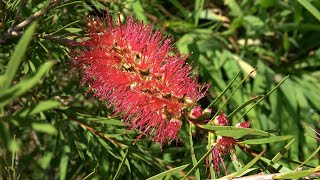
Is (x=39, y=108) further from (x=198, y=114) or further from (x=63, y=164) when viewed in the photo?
(x=63, y=164)

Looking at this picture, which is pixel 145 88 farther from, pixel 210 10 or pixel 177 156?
pixel 210 10

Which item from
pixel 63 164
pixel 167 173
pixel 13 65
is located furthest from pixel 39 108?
pixel 63 164

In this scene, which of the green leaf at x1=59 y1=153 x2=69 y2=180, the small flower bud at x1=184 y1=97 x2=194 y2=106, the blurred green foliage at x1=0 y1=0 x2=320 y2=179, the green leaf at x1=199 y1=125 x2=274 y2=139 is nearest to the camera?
the green leaf at x1=199 y1=125 x2=274 y2=139

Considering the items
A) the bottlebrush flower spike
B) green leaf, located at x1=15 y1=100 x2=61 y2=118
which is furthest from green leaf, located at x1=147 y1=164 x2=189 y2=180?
green leaf, located at x1=15 y1=100 x2=61 y2=118

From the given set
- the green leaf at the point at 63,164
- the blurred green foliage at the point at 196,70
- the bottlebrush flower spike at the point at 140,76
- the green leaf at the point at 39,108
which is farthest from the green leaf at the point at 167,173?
the green leaf at the point at 63,164

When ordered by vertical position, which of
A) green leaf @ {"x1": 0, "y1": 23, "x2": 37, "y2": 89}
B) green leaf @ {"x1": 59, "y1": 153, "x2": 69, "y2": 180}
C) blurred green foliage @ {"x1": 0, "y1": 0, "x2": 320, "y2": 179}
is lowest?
green leaf @ {"x1": 59, "y1": 153, "x2": 69, "y2": 180}

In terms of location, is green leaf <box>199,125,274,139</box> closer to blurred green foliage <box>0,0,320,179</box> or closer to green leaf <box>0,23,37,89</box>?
blurred green foliage <box>0,0,320,179</box>
